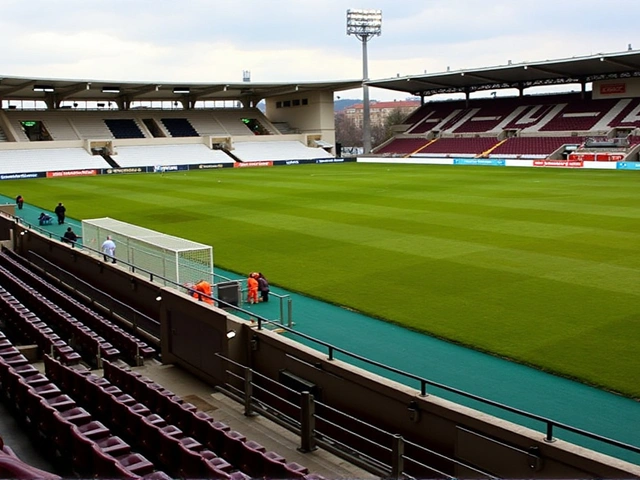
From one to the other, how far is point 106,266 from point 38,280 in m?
1.94

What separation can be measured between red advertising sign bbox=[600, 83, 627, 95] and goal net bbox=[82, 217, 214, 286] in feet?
210

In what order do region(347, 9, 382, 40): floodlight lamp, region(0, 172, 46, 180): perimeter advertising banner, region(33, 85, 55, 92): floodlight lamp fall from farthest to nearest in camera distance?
region(347, 9, 382, 40): floodlight lamp, region(33, 85, 55, 92): floodlight lamp, region(0, 172, 46, 180): perimeter advertising banner

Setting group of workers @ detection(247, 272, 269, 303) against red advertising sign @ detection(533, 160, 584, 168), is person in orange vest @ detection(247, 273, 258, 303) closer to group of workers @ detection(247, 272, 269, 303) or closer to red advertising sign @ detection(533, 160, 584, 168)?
group of workers @ detection(247, 272, 269, 303)

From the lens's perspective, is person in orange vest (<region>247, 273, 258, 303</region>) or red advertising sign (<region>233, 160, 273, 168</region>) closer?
person in orange vest (<region>247, 273, 258, 303</region>)

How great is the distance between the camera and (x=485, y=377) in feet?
36.9

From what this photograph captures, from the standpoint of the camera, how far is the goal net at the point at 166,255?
16125mm

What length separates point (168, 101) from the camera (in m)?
85.2

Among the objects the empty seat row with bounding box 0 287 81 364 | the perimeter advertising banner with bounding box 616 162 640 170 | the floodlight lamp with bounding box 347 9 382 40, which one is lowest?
the empty seat row with bounding box 0 287 81 364

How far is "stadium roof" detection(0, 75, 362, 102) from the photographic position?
66.6m

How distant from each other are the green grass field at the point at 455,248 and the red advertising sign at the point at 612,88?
26.1 metres

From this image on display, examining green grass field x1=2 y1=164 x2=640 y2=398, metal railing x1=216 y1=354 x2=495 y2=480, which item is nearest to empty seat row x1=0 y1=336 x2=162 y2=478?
metal railing x1=216 y1=354 x2=495 y2=480

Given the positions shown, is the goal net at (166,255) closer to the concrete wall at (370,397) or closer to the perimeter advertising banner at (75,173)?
the concrete wall at (370,397)

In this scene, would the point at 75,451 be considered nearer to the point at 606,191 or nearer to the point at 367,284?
the point at 367,284

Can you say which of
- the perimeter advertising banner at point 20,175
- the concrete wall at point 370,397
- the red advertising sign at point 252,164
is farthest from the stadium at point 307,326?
the red advertising sign at point 252,164
